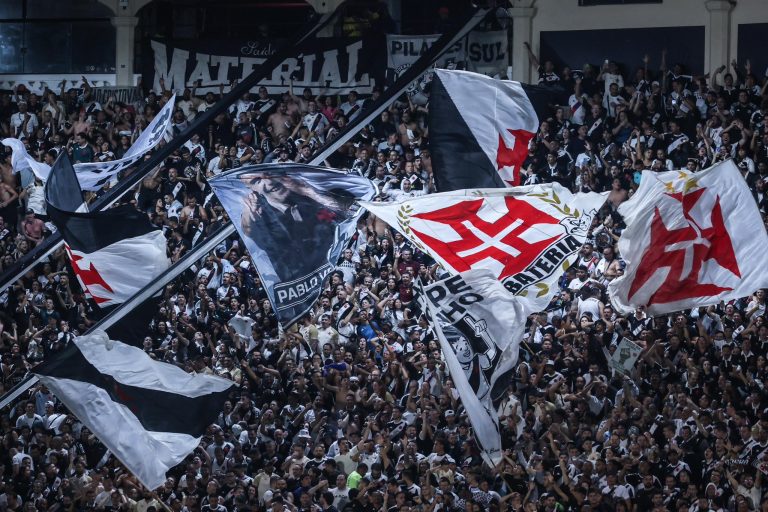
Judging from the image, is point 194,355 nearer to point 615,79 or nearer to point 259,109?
point 259,109

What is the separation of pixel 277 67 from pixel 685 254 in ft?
51.0

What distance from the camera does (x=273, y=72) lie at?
30656mm

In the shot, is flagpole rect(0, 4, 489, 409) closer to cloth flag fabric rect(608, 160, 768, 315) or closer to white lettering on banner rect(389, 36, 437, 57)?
white lettering on banner rect(389, 36, 437, 57)

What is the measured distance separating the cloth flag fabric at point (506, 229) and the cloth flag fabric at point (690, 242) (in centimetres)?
61

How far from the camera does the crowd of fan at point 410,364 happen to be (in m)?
18.8

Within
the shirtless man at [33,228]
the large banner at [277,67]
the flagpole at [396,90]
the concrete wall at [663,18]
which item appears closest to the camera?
the flagpole at [396,90]

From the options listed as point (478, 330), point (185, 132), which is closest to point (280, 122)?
point (185, 132)

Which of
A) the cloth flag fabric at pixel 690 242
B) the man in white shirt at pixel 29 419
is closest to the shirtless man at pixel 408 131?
the man in white shirt at pixel 29 419

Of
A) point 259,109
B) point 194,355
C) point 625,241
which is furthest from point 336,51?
point 625,241

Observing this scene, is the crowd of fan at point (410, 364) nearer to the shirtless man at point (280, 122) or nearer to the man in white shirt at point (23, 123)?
the shirtless man at point (280, 122)

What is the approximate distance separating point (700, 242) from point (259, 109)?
13.7 m

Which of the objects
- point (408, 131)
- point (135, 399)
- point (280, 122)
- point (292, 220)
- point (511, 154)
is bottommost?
point (135, 399)

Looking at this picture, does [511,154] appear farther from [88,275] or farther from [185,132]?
[185,132]

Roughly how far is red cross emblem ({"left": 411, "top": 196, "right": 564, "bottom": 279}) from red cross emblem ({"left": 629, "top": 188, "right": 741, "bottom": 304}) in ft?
3.38
